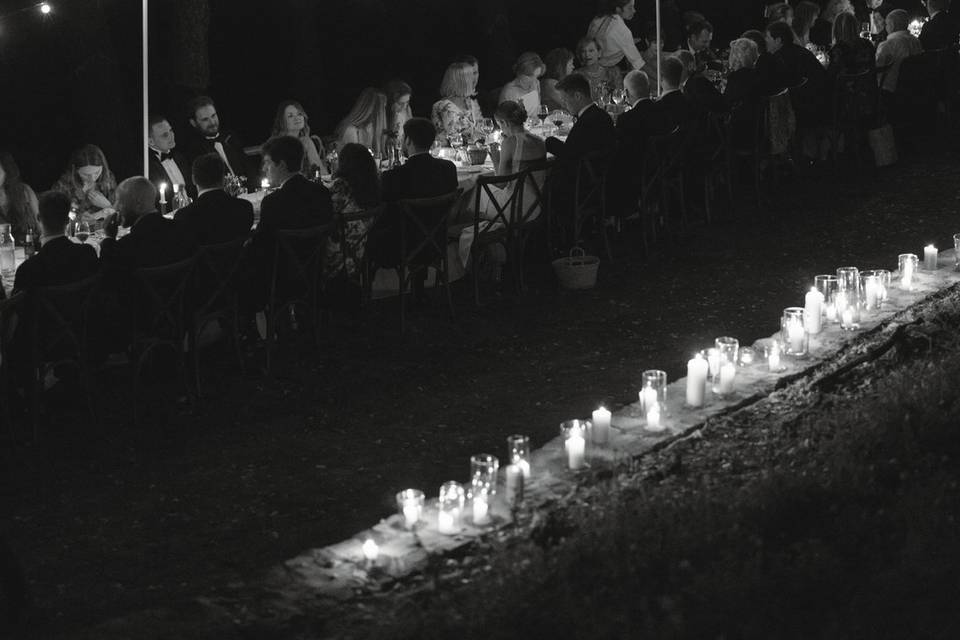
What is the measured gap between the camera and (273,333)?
680cm

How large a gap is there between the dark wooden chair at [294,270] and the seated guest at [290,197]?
0.45ft

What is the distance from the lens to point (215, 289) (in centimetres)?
630

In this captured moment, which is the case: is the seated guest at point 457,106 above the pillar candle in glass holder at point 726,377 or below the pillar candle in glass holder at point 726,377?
above

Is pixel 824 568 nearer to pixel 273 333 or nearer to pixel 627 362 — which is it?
pixel 627 362

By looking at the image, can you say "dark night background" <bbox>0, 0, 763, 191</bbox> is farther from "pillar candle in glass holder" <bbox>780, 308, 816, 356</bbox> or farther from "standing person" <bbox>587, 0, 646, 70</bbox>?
"pillar candle in glass holder" <bbox>780, 308, 816, 356</bbox>

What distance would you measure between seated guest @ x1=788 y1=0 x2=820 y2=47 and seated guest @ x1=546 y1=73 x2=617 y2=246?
3.94 m

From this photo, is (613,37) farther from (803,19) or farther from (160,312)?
(160,312)

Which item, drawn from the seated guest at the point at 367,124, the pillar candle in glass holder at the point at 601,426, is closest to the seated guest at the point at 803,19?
the seated guest at the point at 367,124

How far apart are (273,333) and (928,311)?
3.18m

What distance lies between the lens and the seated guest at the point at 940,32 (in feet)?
38.7

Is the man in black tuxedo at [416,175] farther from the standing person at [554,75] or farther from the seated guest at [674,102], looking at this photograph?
the standing person at [554,75]

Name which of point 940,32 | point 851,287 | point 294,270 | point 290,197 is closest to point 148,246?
point 294,270

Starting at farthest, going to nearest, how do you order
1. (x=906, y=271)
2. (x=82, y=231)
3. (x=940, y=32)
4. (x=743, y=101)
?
(x=940, y=32)
(x=743, y=101)
(x=906, y=271)
(x=82, y=231)

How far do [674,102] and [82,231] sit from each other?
407cm
